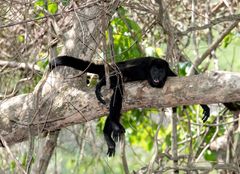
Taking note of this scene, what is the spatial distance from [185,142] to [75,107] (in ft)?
7.18

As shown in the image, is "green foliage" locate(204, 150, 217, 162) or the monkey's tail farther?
"green foliage" locate(204, 150, 217, 162)

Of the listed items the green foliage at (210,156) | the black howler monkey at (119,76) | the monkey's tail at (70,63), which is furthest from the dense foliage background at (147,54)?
the monkey's tail at (70,63)

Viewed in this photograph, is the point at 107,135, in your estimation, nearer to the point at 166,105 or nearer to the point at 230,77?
the point at 166,105

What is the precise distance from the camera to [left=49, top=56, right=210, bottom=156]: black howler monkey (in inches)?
157

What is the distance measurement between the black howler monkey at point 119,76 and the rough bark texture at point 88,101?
0.26 ft

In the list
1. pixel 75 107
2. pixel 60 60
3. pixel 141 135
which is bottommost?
pixel 141 135

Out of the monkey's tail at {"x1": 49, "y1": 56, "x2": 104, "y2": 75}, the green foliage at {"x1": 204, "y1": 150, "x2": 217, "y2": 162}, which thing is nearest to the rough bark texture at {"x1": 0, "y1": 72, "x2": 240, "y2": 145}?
the monkey's tail at {"x1": 49, "y1": 56, "x2": 104, "y2": 75}

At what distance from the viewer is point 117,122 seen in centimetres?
453

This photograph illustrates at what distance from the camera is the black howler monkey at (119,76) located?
3.98 m

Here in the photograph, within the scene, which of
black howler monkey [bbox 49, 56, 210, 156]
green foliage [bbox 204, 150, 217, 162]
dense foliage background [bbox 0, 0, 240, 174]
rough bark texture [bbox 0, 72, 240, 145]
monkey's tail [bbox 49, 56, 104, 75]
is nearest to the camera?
rough bark texture [bbox 0, 72, 240, 145]

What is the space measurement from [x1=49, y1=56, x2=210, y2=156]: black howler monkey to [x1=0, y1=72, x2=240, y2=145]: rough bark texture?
0.08m

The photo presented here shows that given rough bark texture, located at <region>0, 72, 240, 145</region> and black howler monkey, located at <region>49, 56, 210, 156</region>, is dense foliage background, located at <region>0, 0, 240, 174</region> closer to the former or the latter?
black howler monkey, located at <region>49, 56, 210, 156</region>

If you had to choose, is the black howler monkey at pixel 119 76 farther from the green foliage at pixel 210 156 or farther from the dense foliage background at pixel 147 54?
the green foliage at pixel 210 156

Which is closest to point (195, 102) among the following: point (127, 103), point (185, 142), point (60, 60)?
point (127, 103)
